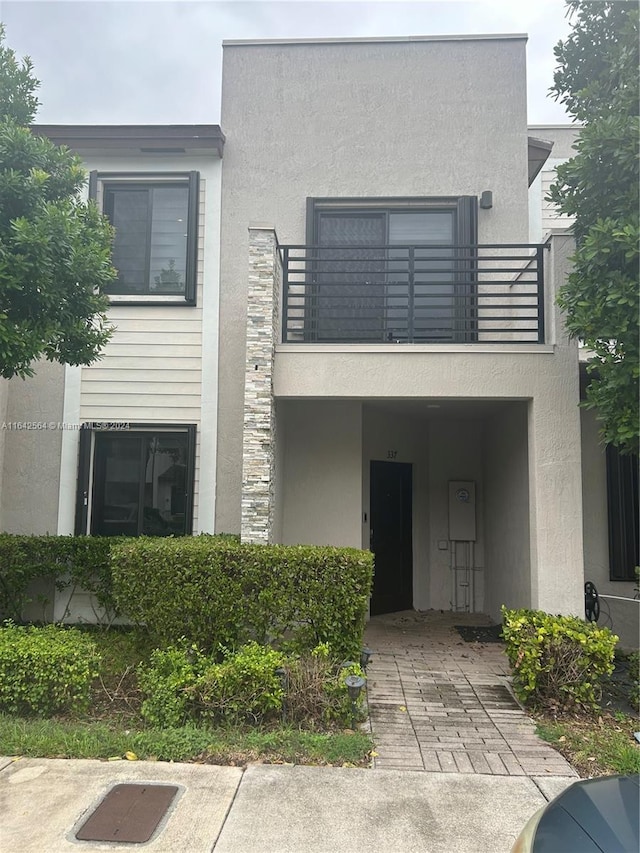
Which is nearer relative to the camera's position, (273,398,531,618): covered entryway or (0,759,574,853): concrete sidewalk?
(0,759,574,853): concrete sidewalk

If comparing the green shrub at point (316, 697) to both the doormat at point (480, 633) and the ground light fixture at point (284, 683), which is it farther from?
the doormat at point (480, 633)

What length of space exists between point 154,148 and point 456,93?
4.26 m

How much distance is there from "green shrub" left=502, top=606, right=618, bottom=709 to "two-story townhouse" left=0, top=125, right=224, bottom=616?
410cm

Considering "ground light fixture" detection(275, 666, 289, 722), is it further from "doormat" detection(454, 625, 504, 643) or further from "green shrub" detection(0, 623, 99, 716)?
"doormat" detection(454, 625, 504, 643)

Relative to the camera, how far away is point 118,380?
766 centimetres

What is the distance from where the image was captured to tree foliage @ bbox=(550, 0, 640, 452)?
478cm

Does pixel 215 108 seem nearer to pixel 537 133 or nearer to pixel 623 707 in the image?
pixel 537 133

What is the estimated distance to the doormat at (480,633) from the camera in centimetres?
725

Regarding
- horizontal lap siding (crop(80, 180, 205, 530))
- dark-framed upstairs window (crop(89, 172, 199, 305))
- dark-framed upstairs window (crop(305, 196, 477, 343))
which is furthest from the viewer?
dark-framed upstairs window (crop(305, 196, 477, 343))

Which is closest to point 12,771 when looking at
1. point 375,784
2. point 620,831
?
point 375,784

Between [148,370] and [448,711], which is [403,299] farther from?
[448,711]

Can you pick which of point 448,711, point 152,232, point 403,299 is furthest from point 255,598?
point 152,232

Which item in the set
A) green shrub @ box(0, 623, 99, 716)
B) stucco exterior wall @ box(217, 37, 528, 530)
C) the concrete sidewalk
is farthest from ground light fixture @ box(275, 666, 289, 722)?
stucco exterior wall @ box(217, 37, 528, 530)

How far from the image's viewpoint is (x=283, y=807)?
346 centimetres
